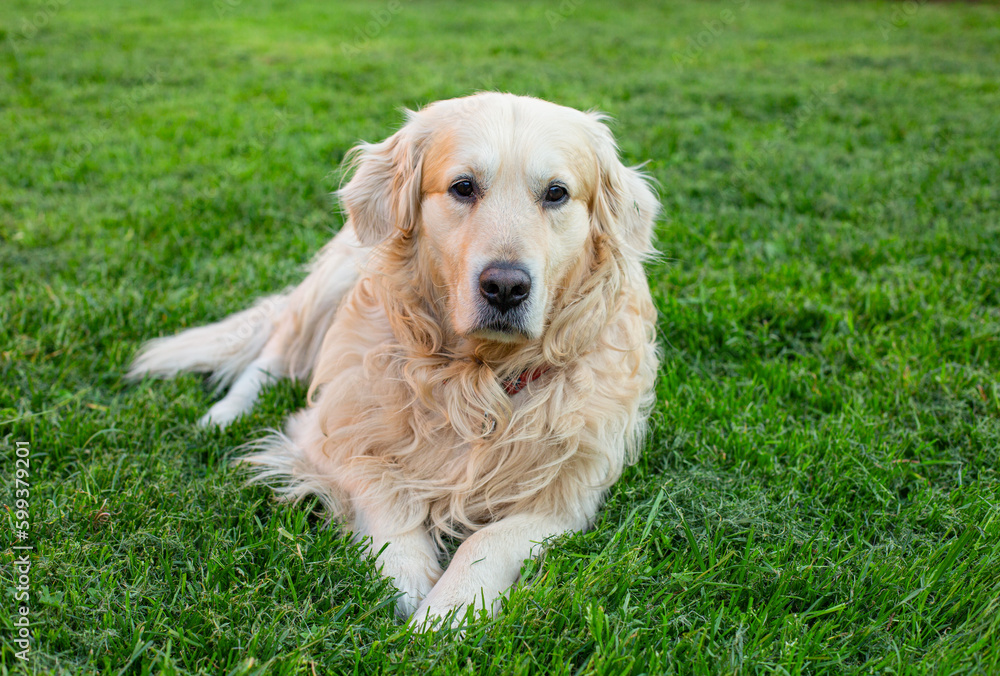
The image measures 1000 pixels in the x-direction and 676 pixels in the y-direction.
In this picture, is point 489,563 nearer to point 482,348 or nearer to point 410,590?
point 410,590

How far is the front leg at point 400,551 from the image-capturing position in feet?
6.96

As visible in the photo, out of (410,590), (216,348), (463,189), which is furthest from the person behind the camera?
(216,348)

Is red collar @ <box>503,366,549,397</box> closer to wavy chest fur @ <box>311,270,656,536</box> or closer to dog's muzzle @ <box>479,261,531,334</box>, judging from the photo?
wavy chest fur @ <box>311,270,656,536</box>

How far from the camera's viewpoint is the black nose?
217cm

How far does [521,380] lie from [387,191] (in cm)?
82

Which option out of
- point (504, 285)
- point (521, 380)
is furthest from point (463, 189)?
point (521, 380)

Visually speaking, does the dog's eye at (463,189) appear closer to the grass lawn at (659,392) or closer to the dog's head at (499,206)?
the dog's head at (499,206)

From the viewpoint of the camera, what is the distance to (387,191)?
260cm

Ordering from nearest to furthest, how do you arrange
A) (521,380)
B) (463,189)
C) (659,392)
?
(463,189), (521,380), (659,392)

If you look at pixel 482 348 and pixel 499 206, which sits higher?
pixel 499 206

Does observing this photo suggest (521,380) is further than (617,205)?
No

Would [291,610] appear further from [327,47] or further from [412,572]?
[327,47]

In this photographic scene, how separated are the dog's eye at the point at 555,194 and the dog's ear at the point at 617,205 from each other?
179 mm

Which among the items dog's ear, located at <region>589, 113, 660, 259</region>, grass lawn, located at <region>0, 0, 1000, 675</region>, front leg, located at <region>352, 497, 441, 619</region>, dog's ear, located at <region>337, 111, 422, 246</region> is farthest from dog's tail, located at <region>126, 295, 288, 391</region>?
dog's ear, located at <region>589, 113, 660, 259</region>
